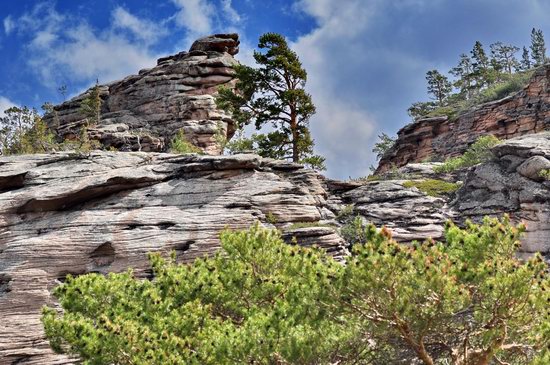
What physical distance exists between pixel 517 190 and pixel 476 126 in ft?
116

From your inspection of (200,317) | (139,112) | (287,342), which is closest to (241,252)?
(200,317)

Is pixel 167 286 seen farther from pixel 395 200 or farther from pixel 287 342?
pixel 395 200

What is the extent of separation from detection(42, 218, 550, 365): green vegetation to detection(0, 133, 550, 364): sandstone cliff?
1181cm

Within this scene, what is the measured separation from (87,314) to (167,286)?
2.84 metres

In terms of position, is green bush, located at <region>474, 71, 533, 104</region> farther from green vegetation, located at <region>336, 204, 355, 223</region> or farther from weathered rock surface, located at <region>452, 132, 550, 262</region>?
green vegetation, located at <region>336, 204, 355, 223</region>

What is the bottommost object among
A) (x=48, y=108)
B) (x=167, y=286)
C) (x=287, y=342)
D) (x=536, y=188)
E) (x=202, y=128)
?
(x=287, y=342)

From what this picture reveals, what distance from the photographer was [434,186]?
32531mm

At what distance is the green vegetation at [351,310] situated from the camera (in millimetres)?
11250

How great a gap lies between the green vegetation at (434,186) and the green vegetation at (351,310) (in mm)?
18073

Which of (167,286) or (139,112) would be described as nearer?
(167,286)

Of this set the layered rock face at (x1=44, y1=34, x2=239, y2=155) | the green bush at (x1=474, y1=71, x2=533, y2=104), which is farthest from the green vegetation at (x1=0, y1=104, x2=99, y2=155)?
the green bush at (x1=474, y1=71, x2=533, y2=104)

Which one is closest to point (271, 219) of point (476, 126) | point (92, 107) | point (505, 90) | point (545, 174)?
point (545, 174)

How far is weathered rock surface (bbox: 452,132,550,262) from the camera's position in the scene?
2700 centimetres

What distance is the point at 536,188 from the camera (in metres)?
27.9
